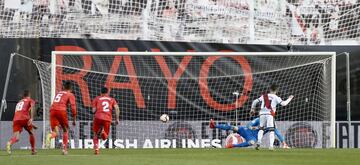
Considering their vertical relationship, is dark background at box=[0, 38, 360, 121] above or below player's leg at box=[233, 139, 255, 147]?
above

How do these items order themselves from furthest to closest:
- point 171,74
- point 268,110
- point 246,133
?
point 171,74
point 246,133
point 268,110

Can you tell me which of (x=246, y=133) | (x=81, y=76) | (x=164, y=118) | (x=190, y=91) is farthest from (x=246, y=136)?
(x=81, y=76)

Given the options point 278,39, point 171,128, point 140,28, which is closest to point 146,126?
point 171,128

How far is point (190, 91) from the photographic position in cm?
2888

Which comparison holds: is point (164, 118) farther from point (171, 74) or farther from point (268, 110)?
point (268, 110)

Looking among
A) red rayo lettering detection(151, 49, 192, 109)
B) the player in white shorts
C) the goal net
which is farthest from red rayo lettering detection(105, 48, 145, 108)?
the player in white shorts

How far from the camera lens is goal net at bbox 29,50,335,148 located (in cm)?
2820

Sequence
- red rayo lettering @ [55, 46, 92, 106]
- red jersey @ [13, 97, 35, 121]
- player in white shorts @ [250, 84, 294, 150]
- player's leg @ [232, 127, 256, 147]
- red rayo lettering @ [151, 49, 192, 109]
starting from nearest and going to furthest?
red jersey @ [13, 97, 35, 121] → player in white shorts @ [250, 84, 294, 150] → player's leg @ [232, 127, 256, 147] → red rayo lettering @ [55, 46, 92, 106] → red rayo lettering @ [151, 49, 192, 109]

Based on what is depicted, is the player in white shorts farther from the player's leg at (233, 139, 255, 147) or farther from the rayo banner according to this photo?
the rayo banner

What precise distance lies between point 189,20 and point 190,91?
7.56 ft

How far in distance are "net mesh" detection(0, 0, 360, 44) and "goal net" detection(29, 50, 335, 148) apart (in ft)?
2.40

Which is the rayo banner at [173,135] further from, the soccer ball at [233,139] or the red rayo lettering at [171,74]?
the red rayo lettering at [171,74]

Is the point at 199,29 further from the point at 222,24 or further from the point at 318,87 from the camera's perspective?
the point at 318,87

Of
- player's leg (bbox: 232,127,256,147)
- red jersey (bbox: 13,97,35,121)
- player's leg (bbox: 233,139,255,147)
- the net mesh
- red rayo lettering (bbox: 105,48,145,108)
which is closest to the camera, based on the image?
red jersey (bbox: 13,97,35,121)
